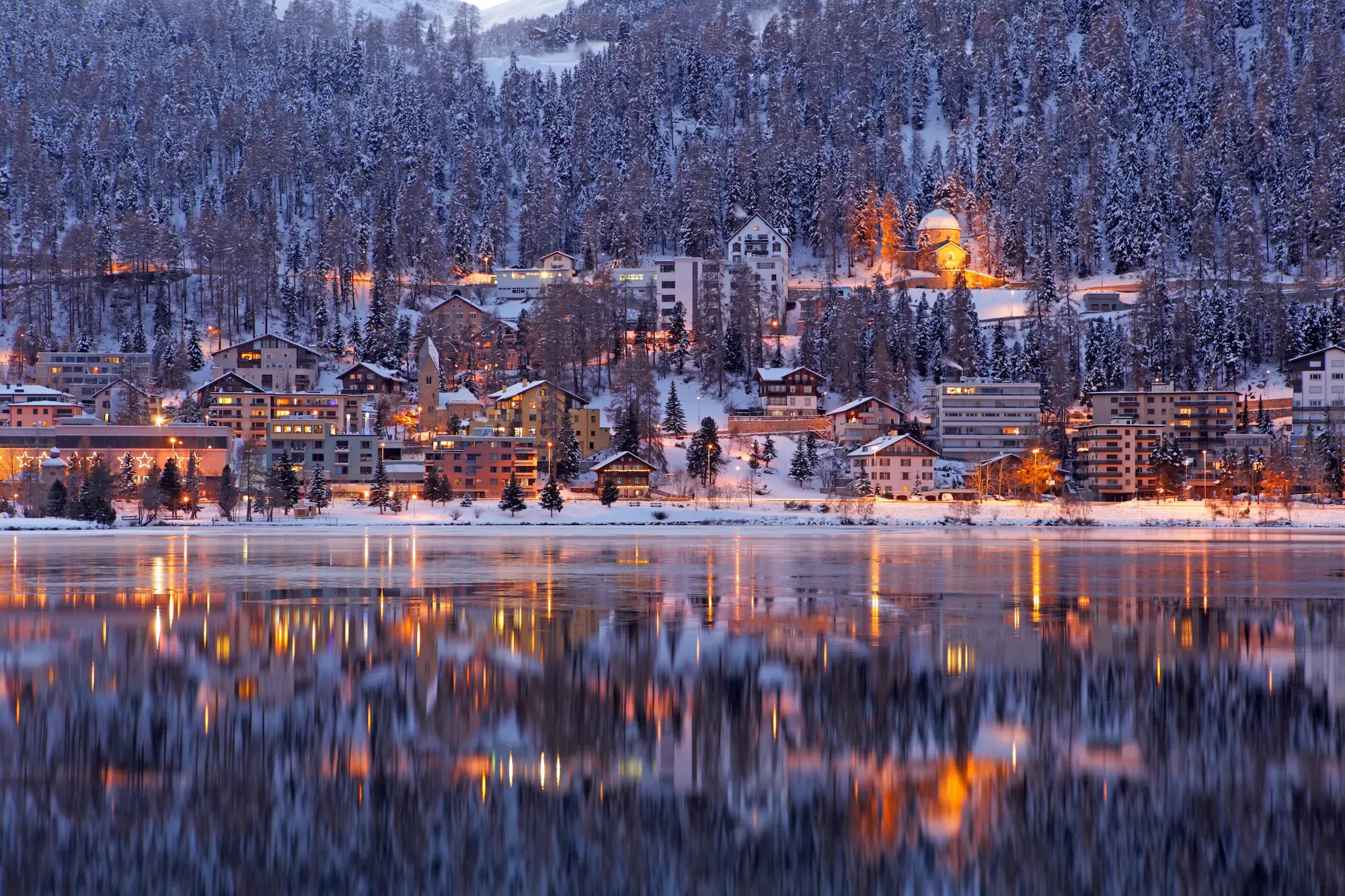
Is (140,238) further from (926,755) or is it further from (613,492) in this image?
(926,755)

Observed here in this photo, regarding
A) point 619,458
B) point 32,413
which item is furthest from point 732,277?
point 32,413

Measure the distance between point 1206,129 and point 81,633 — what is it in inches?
6345

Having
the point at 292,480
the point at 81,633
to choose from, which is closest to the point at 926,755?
the point at 81,633

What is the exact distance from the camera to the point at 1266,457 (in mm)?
94688

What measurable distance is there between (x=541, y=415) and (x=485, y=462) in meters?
9.57

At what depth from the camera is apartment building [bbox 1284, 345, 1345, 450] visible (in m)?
100

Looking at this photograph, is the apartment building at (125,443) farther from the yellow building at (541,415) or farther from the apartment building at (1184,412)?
the apartment building at (1184,412)

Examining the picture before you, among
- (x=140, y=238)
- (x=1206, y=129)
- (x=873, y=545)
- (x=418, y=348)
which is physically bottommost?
(x=873, y=545)

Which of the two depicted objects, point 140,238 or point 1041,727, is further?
point 140,238

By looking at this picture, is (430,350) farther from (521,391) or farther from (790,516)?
(790,516)

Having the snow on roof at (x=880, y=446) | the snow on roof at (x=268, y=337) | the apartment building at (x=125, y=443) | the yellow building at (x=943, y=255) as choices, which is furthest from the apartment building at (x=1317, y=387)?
the apartment building at (x=125, y=443)

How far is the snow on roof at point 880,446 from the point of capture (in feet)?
303

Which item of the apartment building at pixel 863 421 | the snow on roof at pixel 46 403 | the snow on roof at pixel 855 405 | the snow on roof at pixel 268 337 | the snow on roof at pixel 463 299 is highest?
the snow on roof at pixel 463 299

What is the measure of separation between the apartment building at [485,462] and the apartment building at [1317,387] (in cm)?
6086
